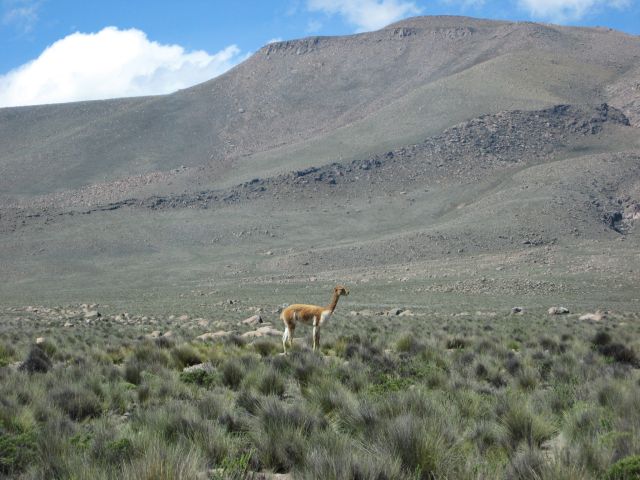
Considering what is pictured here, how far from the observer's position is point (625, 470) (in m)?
5.06

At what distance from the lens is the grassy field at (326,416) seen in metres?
5.48

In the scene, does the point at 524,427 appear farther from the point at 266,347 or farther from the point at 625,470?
the point at 266,347

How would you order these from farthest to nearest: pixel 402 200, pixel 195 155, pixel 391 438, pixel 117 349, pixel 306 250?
1. pixel 195 155
2. pixel 402 200
3. pixel 306 250
4. pixel 117 349
5. pixel 391 438

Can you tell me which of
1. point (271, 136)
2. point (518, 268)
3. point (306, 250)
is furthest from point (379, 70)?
point (518, 268)

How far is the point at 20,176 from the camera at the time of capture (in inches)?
4734

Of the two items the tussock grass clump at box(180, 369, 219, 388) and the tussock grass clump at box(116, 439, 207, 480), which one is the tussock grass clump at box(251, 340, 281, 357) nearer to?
the tussock grass clump at box(180, 369, 219, 388)

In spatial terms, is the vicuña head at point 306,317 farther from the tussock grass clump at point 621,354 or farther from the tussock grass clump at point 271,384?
the tussock grass clump at point 621,354

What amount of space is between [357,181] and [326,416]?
91.9m

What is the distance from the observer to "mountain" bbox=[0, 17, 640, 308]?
62562mm

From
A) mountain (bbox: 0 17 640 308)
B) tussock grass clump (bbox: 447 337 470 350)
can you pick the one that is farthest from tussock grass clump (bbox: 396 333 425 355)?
mountain (bbox: 0 17 640 308)

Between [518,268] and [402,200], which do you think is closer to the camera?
[518,268]

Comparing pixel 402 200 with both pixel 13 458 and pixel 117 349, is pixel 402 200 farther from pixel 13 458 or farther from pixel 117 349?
pixel 13 458

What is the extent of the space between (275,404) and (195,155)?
128544 millimetres

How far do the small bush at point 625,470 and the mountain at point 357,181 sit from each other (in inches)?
1543
